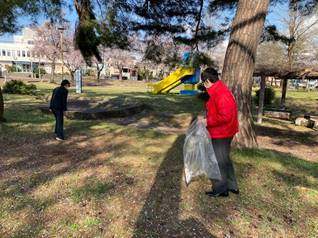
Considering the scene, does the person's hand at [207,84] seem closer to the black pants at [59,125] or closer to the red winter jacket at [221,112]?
the red winter jacket at [221,112]

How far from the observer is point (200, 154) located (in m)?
3.54

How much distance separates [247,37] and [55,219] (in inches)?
164

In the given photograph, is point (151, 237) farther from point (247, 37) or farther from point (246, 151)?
point (247, 37)

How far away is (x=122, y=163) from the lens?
4.61 metres

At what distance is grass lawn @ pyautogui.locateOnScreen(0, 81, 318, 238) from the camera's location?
286 cm

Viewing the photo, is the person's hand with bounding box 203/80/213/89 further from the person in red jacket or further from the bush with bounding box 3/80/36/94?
the bush with bounding box 3/80/36/94

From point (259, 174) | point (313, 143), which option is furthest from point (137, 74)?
point (259, 174)

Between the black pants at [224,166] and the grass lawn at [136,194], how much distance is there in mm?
149

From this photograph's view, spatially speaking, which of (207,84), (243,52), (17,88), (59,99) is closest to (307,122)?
(243,52)

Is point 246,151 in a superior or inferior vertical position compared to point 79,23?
inferior

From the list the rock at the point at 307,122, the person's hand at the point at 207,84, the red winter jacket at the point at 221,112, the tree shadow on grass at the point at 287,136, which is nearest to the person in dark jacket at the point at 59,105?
the person's hand at the point at 207,84

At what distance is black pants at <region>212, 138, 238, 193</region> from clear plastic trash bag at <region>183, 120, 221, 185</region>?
3.5 inches

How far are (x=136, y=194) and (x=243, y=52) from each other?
3.12 metres

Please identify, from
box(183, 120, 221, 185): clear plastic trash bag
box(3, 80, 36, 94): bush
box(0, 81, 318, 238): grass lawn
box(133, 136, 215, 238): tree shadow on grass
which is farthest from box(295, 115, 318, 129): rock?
box(3, 80, 36, 94): bush
